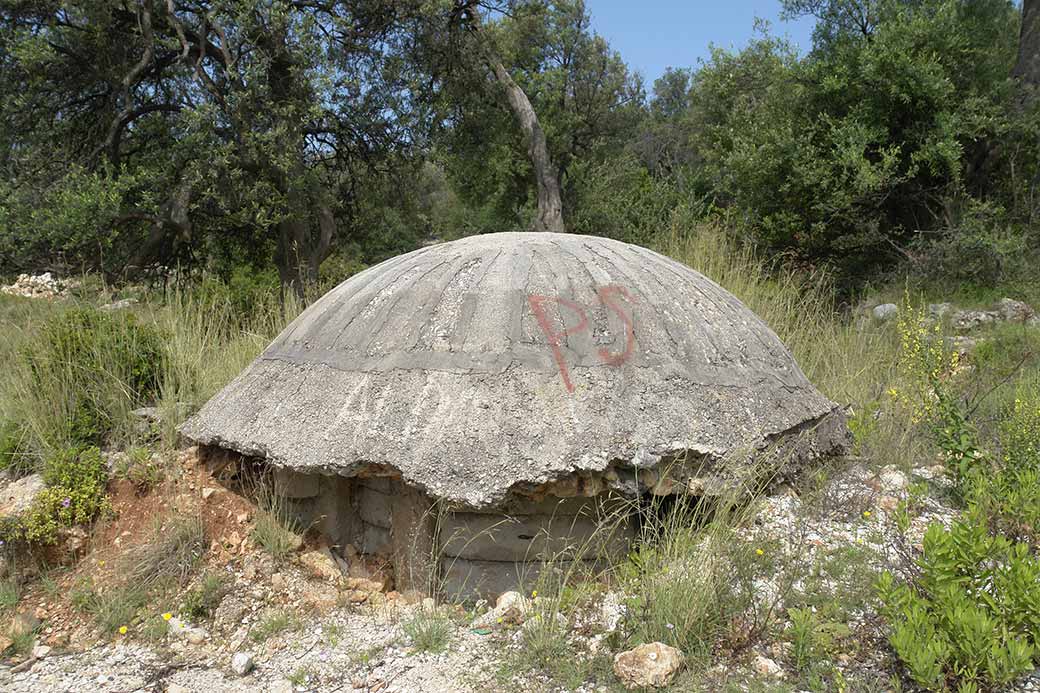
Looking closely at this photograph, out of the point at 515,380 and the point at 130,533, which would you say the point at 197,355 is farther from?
the point at 515,380

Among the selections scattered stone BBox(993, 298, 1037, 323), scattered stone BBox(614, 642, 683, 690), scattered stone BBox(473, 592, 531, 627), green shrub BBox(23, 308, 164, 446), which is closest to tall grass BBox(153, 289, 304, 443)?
green shrub BBox(23, 308, 164, 446)

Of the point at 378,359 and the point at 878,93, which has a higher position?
the point at 878,93

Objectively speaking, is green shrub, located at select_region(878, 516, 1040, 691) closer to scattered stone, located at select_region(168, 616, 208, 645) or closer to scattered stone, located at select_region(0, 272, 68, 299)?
scattered stone, located at select_region(168, 616, 208, 645)

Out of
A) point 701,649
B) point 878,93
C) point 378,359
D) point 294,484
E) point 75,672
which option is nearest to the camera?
point 701,649

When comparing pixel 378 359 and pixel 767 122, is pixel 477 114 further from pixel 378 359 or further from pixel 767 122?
pixel 378 359

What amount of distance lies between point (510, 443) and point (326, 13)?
895 centimetres

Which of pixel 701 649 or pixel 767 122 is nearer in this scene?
pixel 701 649

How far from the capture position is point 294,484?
4051 millimetres

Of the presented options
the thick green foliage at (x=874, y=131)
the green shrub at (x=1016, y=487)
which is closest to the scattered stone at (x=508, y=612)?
the green shrub at (x=1016, y=487)

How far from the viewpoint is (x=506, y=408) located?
3.38m

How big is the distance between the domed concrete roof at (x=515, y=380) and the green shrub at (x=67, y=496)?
70 cm

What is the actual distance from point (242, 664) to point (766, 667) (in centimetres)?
218

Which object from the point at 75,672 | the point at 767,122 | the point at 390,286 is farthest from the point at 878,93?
the point at 75,672

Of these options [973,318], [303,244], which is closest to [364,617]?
[303,244]
